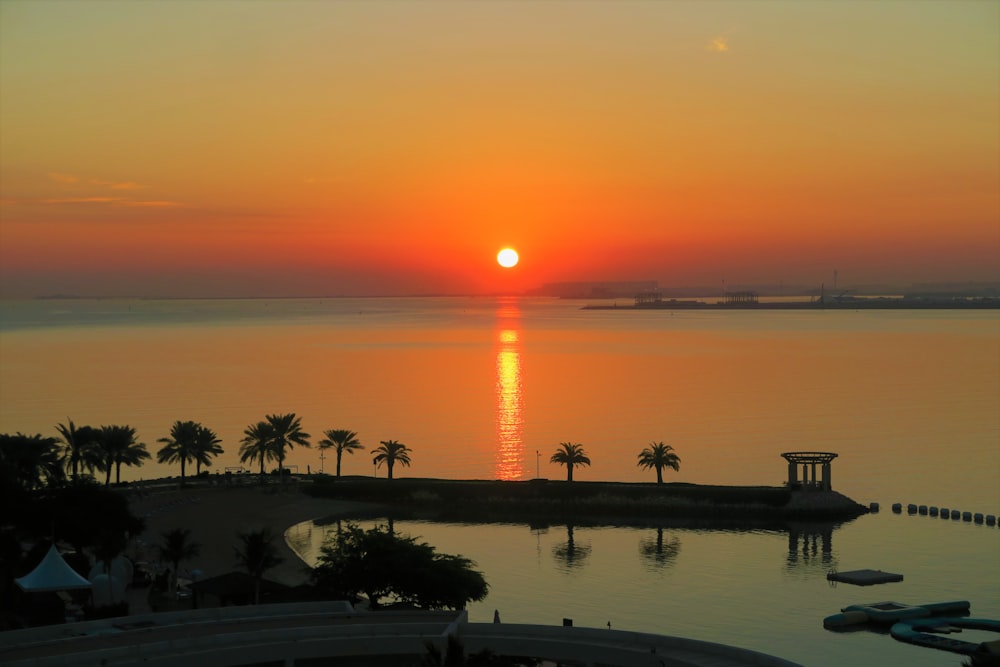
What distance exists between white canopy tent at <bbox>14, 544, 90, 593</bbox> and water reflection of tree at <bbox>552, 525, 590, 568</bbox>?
26.0m

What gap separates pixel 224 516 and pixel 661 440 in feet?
164

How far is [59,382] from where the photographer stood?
151 meters

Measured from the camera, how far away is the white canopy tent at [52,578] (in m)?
37.5

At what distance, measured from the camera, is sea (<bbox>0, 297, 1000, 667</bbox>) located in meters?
50.2

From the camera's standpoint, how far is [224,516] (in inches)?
2446

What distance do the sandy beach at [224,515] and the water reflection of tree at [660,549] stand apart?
1798 cm

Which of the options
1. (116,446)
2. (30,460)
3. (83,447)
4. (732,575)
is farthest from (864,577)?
(83,447)

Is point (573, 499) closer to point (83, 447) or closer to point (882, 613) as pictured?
point (882, 613)

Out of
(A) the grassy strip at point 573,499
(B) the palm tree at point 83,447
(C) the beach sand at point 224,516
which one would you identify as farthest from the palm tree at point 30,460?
(A) the grassy strip at point 573,499

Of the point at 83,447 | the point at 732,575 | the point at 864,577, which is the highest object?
the point at 83,447

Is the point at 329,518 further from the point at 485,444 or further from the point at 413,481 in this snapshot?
the point at 485,444

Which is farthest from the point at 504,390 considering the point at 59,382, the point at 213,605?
the point at 213,605

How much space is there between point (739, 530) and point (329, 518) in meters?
24.2

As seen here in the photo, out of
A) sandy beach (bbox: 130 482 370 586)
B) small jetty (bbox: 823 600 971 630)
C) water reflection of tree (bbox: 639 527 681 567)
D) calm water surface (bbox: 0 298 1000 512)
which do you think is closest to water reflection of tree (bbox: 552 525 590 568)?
water reflection of tree (bbox: 639 527 681 567)
